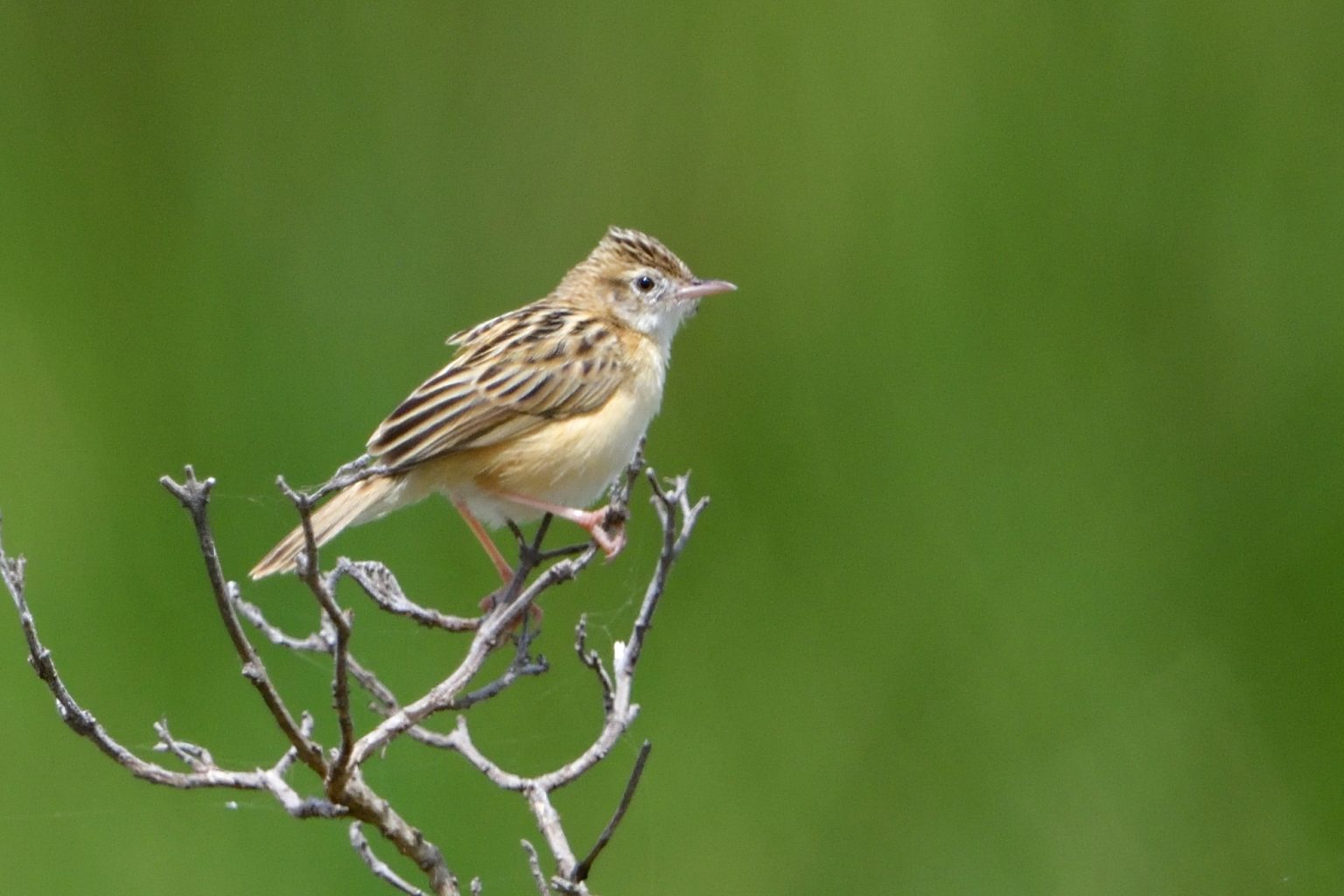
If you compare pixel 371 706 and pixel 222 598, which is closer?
A: pixel 222 598

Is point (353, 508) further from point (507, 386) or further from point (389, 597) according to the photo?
point (389, 597)

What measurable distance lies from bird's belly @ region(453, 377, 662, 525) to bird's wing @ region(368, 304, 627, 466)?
0.03 meters

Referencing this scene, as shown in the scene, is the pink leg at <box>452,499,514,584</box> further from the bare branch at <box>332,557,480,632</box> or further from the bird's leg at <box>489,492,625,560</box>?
the bare branch at <box>332,557,480,632</box>

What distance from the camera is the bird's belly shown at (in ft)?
10.6

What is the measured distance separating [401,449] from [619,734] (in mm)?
1205

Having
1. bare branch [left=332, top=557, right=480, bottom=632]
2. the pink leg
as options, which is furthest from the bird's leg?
bare branch [left=332, top=557, right=480, bottom=632]

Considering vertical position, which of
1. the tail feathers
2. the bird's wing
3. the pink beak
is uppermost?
the pink beak

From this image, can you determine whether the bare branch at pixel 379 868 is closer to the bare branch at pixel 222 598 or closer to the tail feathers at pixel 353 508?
the bare branch at pixel 222 598

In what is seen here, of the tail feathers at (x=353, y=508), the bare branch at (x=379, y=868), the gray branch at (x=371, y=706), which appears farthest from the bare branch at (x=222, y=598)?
the tail feathers at (x=353, y=508)

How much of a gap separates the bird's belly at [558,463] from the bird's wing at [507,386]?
32 millimetres

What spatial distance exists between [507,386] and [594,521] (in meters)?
0.43

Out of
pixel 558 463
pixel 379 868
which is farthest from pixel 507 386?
pixel 379 868

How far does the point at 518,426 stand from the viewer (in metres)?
3.25

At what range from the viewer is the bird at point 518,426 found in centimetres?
306
